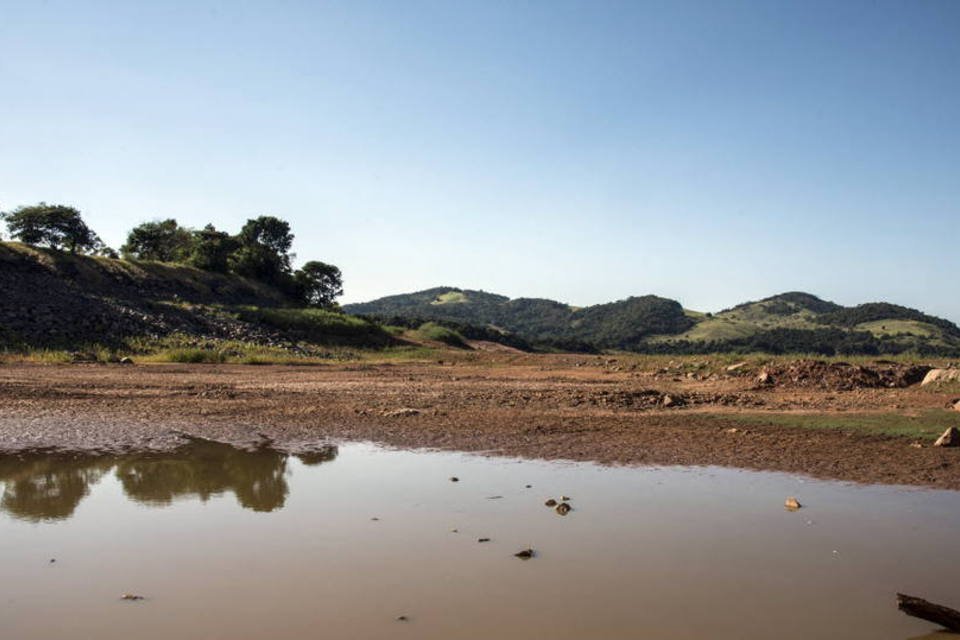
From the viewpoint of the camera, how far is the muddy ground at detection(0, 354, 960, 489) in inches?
433

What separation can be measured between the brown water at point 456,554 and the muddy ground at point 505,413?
5.90ft

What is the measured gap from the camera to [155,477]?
29.4ft

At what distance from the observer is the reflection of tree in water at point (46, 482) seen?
24.1ft

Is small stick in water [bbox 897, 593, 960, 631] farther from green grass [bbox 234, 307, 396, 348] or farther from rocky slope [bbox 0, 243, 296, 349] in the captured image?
green grass [bbox 234, 307, 396, 348]

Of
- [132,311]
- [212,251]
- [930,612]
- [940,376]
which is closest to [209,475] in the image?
[930,612]

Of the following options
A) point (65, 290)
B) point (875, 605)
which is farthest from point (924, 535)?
point (65, 290)

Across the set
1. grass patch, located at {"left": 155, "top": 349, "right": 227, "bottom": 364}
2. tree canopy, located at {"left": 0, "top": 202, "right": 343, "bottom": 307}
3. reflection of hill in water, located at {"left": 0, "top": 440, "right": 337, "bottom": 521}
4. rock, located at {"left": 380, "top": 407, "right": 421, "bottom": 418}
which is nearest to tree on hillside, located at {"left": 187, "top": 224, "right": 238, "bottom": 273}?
tree canopy, located at {"left": 0, "top": 202, "right": 343, "bottom": 307}

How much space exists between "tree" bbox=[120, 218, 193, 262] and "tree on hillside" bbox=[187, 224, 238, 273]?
316 cm

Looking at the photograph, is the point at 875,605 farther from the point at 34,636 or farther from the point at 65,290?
the point at 65,290

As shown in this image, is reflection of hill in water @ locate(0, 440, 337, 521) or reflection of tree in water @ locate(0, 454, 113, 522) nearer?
reflection of tree in water @ locate(0, 454, 113, 522)

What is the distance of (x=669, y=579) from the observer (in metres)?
5.54

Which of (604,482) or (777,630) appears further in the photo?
(604,482)

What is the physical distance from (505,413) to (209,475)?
25.3 ft

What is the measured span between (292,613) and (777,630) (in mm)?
3480
